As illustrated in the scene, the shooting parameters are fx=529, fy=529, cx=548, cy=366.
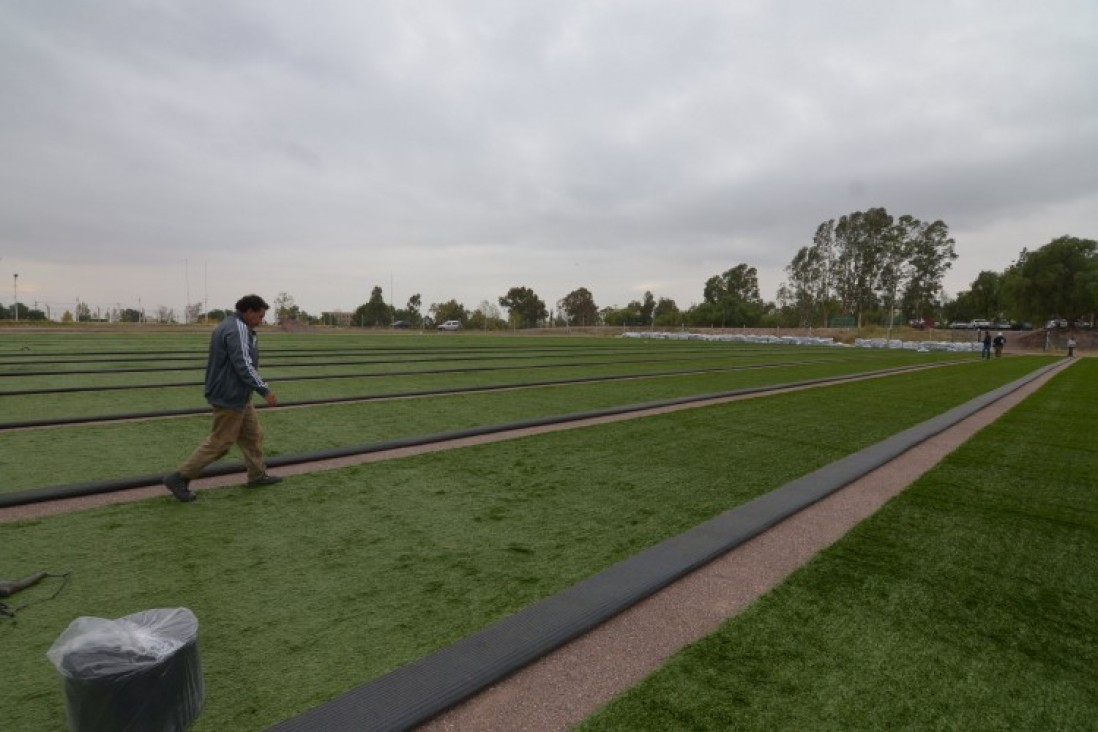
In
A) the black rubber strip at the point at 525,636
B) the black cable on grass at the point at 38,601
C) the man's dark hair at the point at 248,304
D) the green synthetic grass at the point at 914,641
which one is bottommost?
the green synthetic grass at the point at 914,641

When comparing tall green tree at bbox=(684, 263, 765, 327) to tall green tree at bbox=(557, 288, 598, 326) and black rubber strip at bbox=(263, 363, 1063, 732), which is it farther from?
black rubber strip at bbox=(263, 363, 1063, 732)

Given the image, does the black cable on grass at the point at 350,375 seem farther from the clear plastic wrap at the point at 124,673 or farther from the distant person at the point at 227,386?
the clear plastic wrap at the point at 124,673

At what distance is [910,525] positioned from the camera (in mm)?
4410

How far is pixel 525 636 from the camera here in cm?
272

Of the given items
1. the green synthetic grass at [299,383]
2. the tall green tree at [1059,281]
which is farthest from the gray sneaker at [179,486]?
the tall green tree at [1059,281]

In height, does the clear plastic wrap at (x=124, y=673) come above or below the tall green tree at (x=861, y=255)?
below

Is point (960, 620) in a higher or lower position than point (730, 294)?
lower

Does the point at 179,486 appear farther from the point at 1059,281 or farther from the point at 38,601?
the point at 1059,281

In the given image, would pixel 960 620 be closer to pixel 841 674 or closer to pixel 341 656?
pixel 841 674

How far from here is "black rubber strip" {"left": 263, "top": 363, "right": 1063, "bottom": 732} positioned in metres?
2.20

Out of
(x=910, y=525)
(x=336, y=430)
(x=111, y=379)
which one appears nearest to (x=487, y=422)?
(x=336, y=430)

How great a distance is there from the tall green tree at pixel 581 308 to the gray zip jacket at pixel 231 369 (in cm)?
10747

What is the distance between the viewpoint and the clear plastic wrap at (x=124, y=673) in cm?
183

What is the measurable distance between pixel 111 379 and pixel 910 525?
49.3 ft
